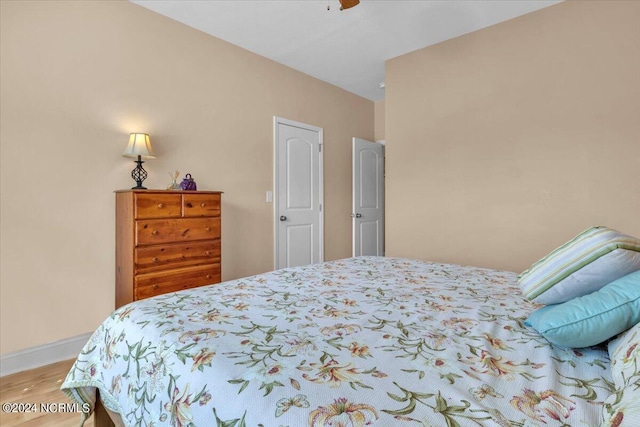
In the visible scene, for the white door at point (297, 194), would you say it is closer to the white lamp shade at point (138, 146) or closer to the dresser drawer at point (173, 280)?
the dresser drawer at point (173, 280)

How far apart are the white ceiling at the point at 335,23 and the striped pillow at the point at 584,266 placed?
2.38m

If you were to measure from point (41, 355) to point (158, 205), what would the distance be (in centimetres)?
125

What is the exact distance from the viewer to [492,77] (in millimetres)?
2893

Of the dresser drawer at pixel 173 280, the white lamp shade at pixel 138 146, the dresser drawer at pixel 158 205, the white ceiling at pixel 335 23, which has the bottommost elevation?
the dresser drawer at pixel 173 280

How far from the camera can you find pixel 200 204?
8.34ft

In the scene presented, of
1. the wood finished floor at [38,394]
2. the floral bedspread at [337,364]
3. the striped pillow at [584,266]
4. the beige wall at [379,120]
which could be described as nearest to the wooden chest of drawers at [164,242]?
the wood finished floor at [38,394]

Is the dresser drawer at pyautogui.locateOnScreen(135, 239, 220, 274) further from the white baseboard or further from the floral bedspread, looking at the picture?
the floral bedspread

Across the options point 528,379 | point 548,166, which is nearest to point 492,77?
point 548,166

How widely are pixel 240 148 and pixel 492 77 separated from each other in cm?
246

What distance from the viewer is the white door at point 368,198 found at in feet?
14.4

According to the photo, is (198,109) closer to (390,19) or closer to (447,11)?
(390,19)

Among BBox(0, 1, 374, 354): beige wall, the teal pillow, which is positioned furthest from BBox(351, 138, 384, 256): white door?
the teal pillow

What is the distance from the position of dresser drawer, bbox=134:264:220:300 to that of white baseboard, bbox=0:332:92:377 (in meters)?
0.64

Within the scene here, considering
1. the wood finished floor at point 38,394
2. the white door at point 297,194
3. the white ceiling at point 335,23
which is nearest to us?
the wood finished floor at point 38,394
